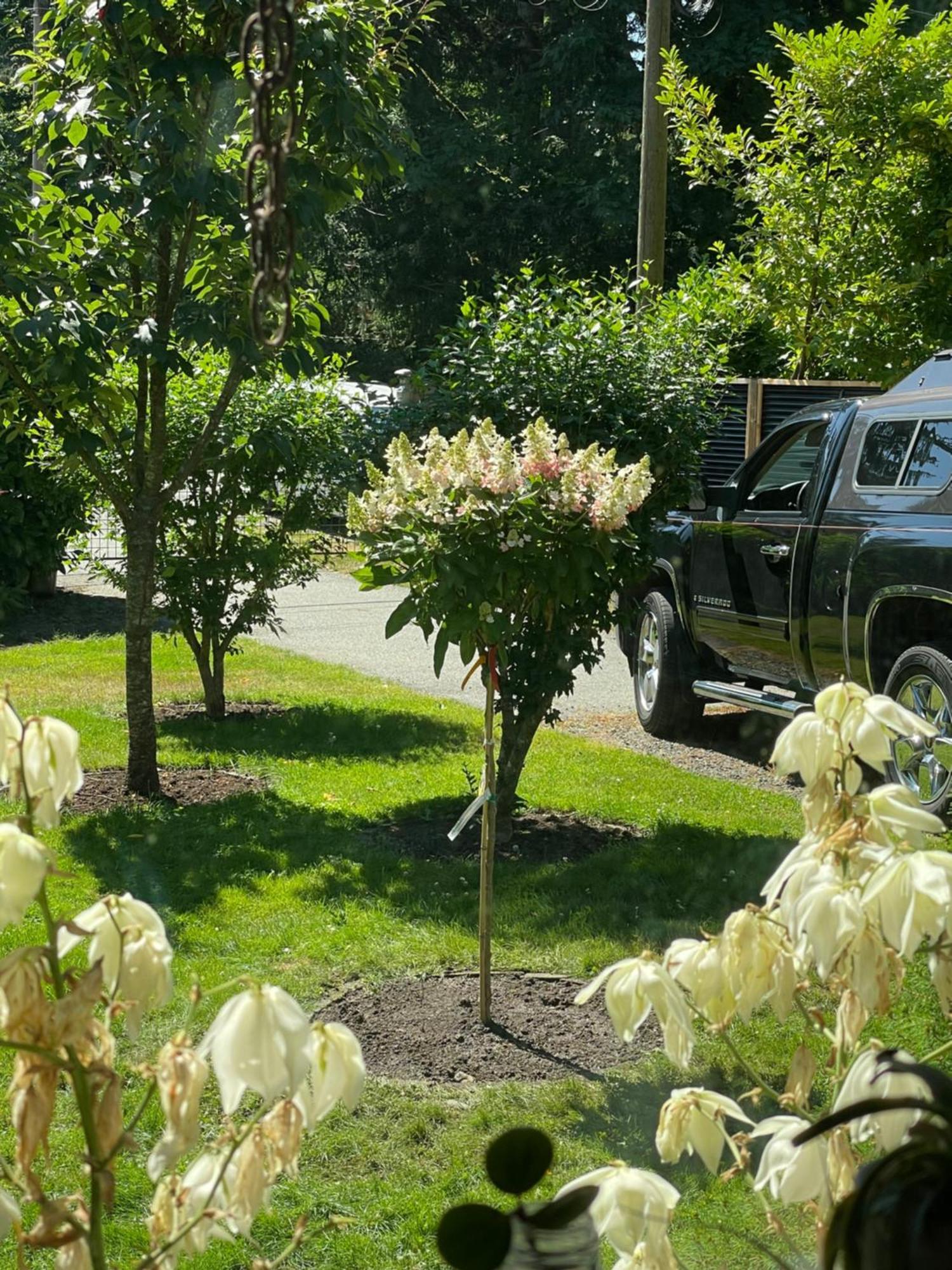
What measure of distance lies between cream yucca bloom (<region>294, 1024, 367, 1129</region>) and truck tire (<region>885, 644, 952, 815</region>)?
5773mm

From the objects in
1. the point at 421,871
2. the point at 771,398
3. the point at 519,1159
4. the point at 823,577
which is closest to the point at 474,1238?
the point at 519,1159

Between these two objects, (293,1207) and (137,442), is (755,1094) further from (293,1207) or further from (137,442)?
(137,442)

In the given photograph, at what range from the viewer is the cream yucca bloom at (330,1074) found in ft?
4.54

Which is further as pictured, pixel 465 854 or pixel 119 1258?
pixel 465 854

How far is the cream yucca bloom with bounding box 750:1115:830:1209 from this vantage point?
4.92 ft

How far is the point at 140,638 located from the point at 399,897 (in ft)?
8.00

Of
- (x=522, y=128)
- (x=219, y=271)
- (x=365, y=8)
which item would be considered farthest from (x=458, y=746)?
(x=522, y=128)

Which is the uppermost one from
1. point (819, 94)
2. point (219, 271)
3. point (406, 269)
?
point (406, 269)

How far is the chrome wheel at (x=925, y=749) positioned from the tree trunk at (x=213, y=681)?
4.75 meters

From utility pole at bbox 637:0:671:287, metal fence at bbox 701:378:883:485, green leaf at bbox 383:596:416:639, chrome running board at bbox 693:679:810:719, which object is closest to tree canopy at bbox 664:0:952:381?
metal fence at bbox 701:378:883:485

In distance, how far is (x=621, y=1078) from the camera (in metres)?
4.68

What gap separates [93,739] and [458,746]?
224 centimetres

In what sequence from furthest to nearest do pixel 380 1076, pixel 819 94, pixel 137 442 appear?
pixel 819 94
pixel 137 442
pixel 380 1076

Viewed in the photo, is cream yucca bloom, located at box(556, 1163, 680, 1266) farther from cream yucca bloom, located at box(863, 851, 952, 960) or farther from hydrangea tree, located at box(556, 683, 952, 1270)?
cream yucca bloom, located at box(863, 851, 952, 960)
